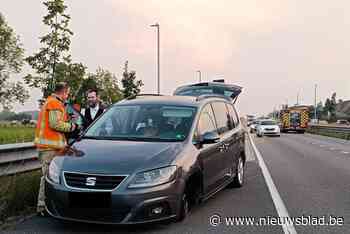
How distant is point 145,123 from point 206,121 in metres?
0.98

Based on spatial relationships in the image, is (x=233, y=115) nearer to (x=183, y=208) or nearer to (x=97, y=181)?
(x=183, y=208)

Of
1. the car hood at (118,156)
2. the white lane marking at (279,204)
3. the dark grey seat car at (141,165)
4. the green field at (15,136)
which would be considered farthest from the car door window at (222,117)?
the green field at (15,136)

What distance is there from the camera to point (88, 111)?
8.63 m

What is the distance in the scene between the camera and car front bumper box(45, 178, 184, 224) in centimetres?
516

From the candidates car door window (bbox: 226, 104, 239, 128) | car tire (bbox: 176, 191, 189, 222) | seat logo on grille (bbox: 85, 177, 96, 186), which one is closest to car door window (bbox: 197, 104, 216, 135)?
car tire (bbox: 176, 191, 189, 222)

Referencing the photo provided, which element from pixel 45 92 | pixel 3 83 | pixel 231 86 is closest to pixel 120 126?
pixel 231 86

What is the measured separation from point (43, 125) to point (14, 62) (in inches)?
2446

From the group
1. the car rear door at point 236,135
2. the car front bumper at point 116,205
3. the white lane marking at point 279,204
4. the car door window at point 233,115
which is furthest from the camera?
the car door window at point 233,115

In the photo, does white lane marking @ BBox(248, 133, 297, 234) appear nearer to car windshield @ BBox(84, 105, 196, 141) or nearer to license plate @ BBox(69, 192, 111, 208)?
car windshield @ BBox(84, 105, 196, 141)

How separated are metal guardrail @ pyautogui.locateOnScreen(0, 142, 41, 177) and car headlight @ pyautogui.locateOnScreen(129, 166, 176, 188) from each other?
11.2 feet

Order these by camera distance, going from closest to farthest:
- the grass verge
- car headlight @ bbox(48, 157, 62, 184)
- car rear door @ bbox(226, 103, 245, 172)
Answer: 1. car headlight @ bbox(48, 157, 62, 184)
2. the grass verge
3. car rear door @ bbox(226, 103, 245, 172)

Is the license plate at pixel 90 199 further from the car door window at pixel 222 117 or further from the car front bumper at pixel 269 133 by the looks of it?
the car front bumper at pixel 269 133

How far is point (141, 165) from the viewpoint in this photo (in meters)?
5.38

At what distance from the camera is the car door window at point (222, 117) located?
308 inches
